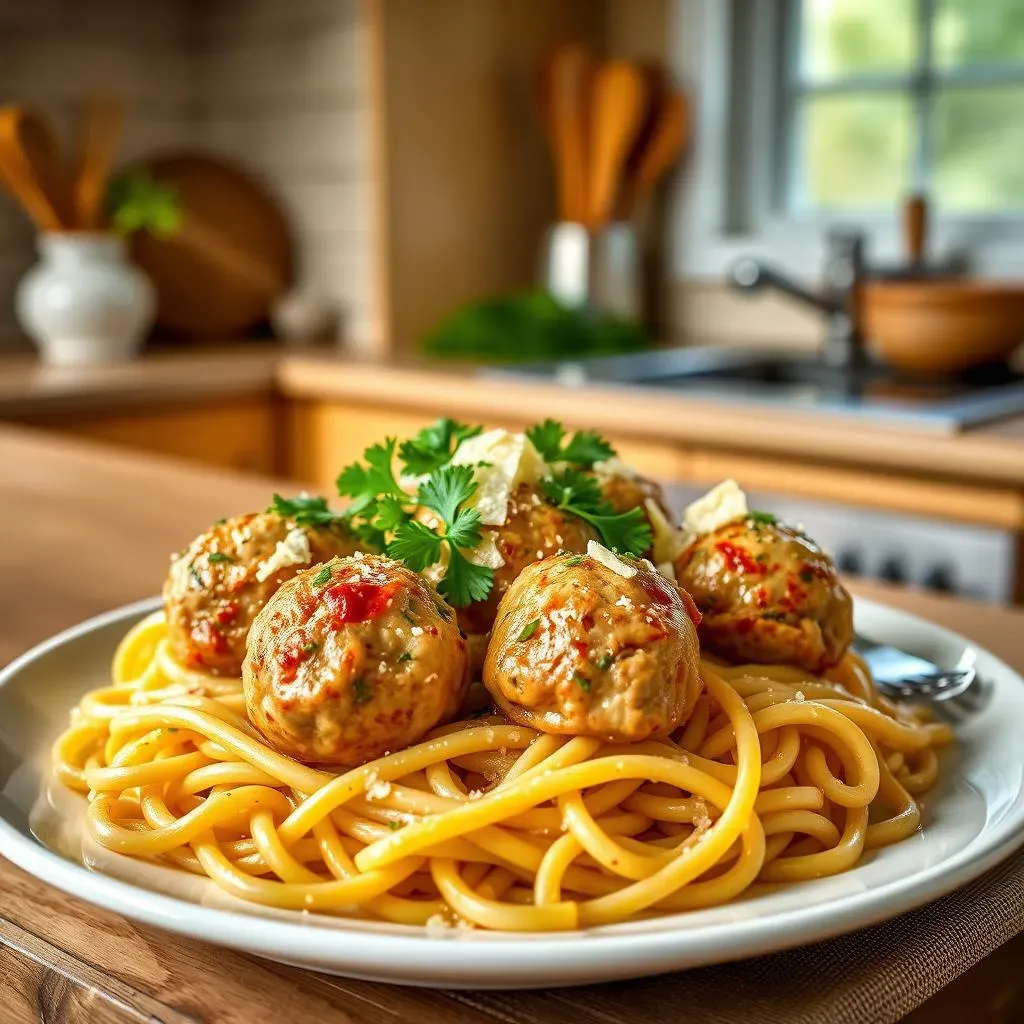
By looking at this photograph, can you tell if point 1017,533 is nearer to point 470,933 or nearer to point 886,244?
point 886,244

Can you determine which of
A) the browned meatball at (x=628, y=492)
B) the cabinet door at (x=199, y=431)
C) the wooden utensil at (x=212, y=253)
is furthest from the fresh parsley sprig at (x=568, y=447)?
the wooden utensil at (x=212, y=253)

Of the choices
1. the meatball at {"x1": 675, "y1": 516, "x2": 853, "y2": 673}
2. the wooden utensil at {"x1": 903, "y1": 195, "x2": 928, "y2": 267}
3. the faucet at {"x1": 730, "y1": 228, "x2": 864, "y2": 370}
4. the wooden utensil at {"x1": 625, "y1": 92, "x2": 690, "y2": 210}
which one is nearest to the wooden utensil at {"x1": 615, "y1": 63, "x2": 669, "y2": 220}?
the wooden utensil at {"x1": 625, "y1": 92, "x2": 690, "y2": 210}

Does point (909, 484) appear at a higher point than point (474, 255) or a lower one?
lower

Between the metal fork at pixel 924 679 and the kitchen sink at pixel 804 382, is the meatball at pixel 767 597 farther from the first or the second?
the kitchen sink at pixel 804 382

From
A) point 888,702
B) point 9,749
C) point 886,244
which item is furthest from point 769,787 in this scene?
point 886,244

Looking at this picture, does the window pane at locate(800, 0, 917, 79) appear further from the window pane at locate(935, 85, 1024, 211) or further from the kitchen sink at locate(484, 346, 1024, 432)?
the kitchen sink at locate(484, 346, 1024, 432)

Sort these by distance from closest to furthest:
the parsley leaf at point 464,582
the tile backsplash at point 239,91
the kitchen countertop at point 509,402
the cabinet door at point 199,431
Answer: the parsley leaf at point 464,582 → the kitchen countertop at point 509,402 → the cabinet door at point 199,431 → the tile backsplash at point 239,91

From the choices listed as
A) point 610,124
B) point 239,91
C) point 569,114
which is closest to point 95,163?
point 239,91
